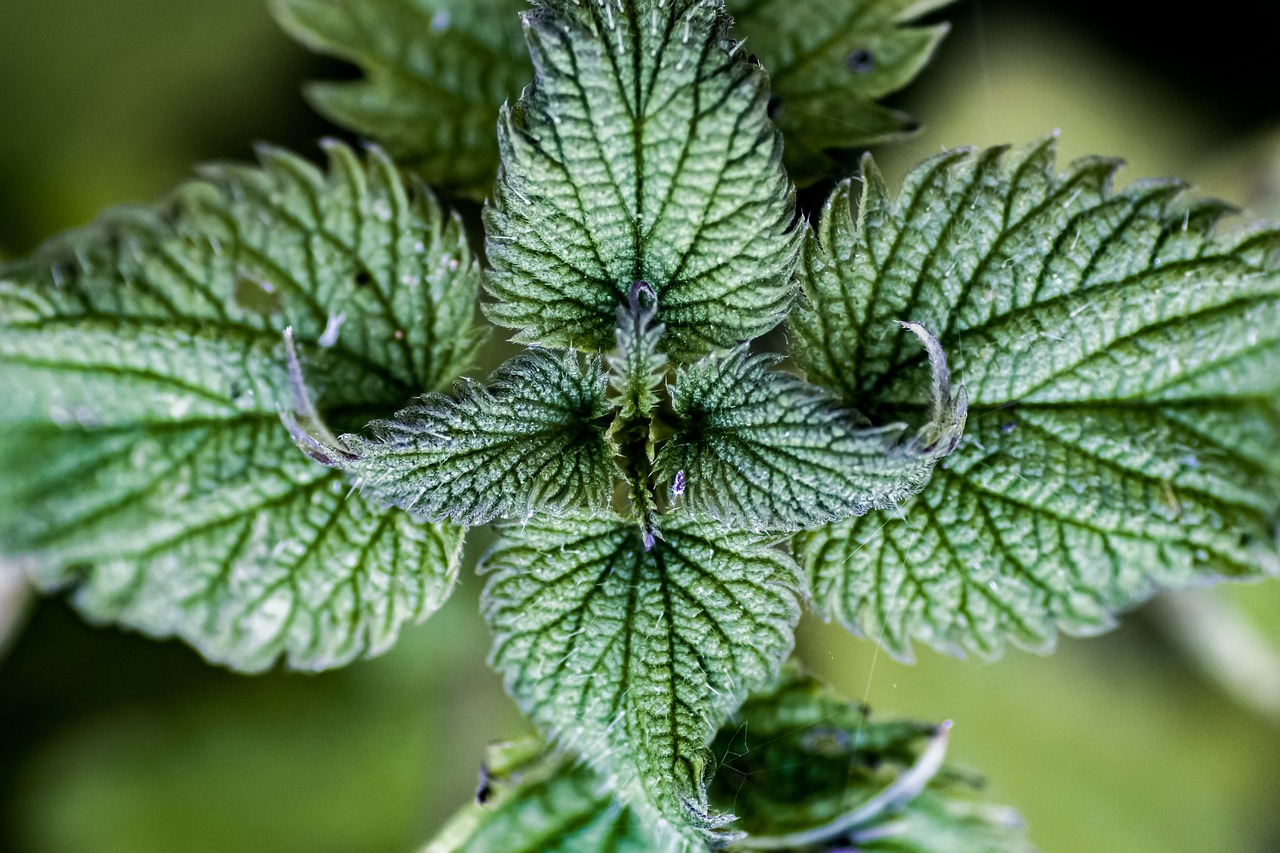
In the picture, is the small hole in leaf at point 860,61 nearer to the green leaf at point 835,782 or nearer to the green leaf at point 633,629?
the green leaf at point 633,629

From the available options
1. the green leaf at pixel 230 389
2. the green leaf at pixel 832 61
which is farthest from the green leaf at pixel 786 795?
the green leaf at pixel 832 61

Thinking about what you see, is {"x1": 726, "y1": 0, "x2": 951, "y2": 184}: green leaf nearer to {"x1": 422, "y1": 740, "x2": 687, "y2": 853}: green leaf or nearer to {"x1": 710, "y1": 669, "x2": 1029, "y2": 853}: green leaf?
{"x1": 710, "y1": 669, "x2": 1029, "y2": 853}: green leaf

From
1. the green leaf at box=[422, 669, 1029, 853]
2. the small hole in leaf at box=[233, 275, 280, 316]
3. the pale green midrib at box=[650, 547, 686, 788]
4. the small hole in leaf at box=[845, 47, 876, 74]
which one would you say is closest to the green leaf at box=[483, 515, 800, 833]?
the pale green midrib at box=[650, 547, 686, 788]

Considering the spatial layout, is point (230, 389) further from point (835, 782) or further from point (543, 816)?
point (835, 782)

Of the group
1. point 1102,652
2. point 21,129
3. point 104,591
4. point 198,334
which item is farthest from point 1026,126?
point 21,129

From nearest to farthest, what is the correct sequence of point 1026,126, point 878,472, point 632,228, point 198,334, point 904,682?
point 878,472
point 632,228
point 198,334
point 904,682
point 1026,126

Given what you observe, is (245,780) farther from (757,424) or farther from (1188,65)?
(1188,65)

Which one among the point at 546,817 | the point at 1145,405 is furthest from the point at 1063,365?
the point at 546,817
